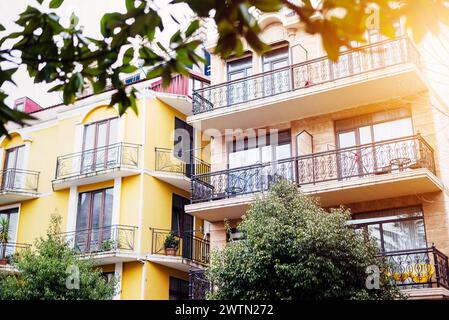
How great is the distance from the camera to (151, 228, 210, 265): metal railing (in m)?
18.6

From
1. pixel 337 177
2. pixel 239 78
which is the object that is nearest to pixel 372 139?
pixel 337 177

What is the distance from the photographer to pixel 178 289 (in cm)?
1938

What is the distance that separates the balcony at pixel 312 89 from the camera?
14.4 meters

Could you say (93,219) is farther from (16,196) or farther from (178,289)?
(16,196)

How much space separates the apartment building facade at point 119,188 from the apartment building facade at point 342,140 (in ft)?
9.52

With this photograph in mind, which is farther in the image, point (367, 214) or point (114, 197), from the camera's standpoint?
point (114, 197)

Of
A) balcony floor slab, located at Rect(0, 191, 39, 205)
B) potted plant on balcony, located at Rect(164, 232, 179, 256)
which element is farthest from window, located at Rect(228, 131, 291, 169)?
balcony floor slab, located at Rect(0, 191, 39, 205)

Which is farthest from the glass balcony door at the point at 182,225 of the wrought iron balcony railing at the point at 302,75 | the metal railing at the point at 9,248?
the metal railing at the point at 9,248

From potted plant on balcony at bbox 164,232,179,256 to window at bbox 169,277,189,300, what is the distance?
1019 mm

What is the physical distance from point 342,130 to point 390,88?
1626 mm

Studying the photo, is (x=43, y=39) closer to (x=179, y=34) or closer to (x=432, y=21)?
(x=179, y=34)

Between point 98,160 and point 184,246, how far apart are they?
3.95 meters
